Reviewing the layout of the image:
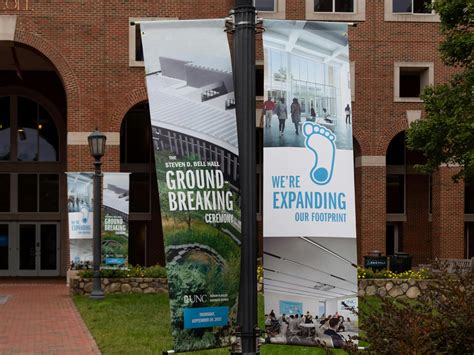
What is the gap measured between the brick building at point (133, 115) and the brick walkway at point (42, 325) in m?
6.26

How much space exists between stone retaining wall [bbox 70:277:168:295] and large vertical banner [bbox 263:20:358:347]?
1428cm

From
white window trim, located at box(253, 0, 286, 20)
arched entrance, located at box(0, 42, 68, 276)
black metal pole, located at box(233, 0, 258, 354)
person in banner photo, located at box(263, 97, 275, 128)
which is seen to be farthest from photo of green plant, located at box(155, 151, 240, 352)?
arched entrance, located at box(0, 42, 68, 276)

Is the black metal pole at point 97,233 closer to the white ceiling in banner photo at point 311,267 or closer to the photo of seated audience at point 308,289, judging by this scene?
the photo of seated audience at point 308,289

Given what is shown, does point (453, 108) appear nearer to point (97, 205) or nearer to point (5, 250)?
point (97, 205)

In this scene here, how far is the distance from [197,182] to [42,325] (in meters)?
9.42

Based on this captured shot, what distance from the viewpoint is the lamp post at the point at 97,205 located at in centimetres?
1962

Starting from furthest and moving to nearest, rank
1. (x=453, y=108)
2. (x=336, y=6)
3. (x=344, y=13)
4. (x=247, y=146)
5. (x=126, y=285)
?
(x=336, y=6) → (x=344, y=13) → (x=126, y=285) → (x=453, y=108) → (x=247, y=146)

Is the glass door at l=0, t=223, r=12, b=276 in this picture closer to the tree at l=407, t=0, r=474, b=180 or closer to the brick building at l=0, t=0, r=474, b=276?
the brick building at l=0, t=0, r=474, b=276

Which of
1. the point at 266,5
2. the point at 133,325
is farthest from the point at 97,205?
the point at 266,5

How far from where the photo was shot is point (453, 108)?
19.7 metres

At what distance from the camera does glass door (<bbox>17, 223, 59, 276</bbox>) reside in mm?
32344

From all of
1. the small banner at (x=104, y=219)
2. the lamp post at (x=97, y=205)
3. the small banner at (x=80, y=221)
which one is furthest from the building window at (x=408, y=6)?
the lamp post at (x=97, y=205)

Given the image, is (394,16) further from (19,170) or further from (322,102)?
(322,102)

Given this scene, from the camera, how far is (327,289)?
714 cm
